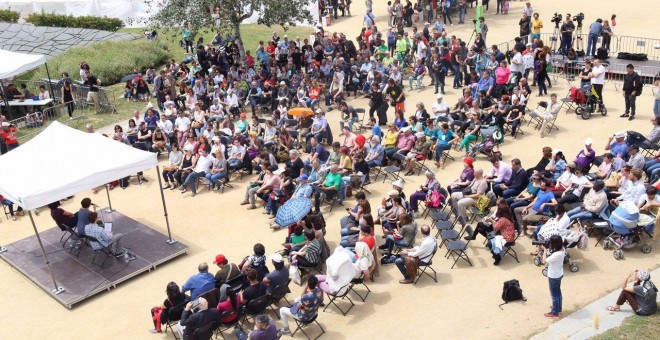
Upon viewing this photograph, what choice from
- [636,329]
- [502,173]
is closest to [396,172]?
[502,173]

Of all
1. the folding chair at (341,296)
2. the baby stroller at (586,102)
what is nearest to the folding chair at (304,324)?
the folding chair at (341,296)

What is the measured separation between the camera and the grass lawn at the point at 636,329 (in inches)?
392

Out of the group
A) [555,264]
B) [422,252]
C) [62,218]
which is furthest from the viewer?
[62,218]

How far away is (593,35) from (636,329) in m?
16.0

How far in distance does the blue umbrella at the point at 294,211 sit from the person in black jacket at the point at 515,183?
397 centimetres

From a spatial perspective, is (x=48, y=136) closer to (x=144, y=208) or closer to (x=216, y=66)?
(x=144, y=208)

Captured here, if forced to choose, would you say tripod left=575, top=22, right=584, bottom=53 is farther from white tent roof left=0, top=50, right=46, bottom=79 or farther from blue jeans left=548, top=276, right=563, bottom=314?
white tent roof left=0, top=50, right=46, bottom=79

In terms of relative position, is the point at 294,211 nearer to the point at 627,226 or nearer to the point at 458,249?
the point at 458,249

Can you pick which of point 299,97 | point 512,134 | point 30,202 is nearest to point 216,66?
point 299,97

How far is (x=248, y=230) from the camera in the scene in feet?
→ 49.0

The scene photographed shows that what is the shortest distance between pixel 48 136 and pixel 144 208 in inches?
135

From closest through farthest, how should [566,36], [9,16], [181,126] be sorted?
[181,126] → [566,36] → [9,16]

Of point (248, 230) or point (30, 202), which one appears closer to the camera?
point (30, 202)

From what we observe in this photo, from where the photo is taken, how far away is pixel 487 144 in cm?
1723
